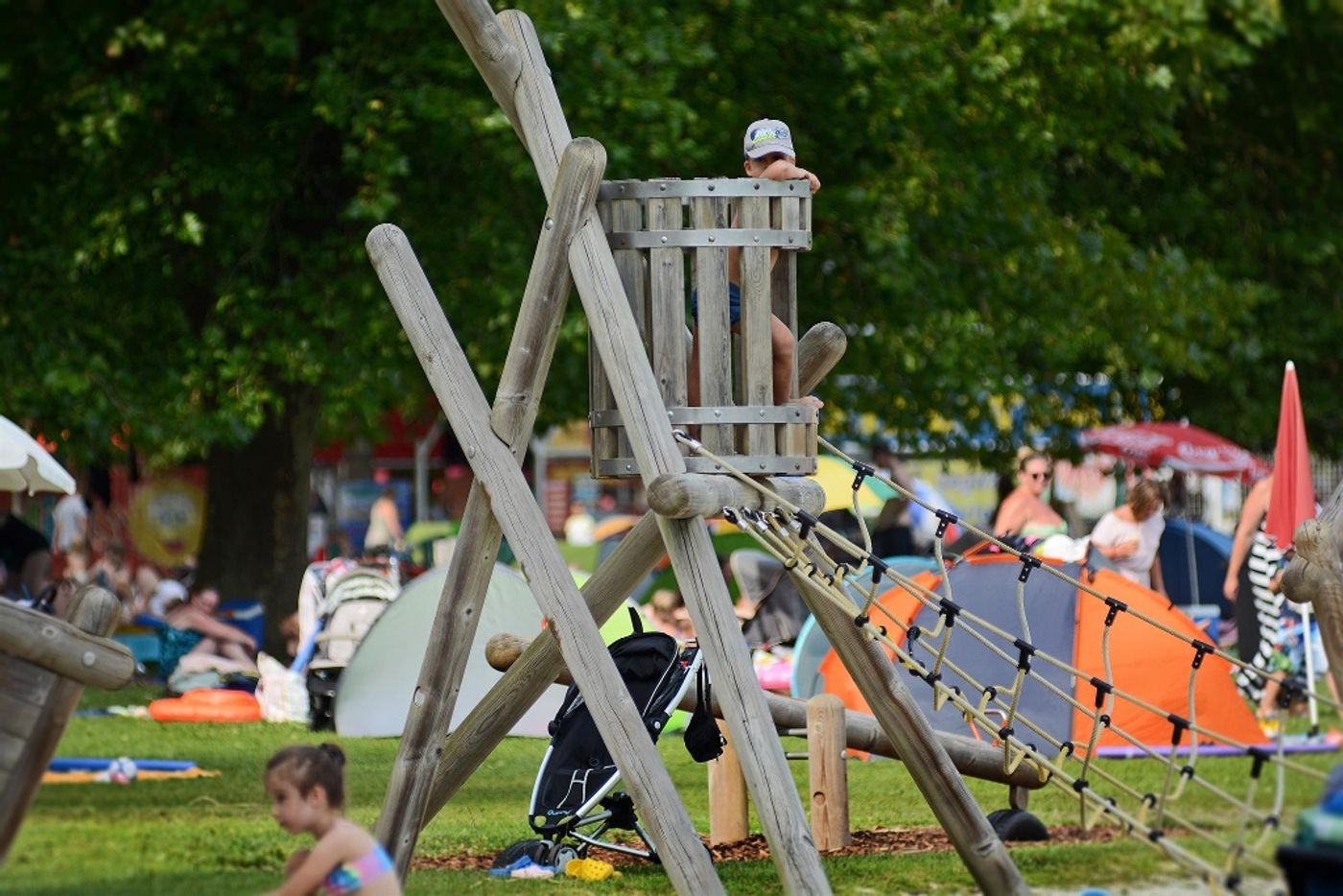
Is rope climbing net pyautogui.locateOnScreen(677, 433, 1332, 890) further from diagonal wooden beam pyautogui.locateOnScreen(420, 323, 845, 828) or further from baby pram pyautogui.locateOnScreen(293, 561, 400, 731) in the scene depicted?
baby pram pyautogui.locateOnScreen(293, 561, 400, 731)

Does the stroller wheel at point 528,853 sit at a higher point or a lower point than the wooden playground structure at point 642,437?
lower

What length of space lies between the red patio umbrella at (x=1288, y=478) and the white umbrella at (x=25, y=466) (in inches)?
277

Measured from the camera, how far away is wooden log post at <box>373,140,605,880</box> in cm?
688

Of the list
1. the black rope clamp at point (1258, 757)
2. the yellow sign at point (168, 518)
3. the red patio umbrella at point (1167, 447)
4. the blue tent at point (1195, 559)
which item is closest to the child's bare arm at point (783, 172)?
the black rope clamp at point (1258, 757)

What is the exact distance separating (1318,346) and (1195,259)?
116 inches

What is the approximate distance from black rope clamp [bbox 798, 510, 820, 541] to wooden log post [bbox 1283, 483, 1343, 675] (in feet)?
5.44

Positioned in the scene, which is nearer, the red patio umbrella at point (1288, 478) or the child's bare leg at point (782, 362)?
the child's bare leg at point (782, 362)

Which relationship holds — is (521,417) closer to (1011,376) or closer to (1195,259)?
(1011,376)

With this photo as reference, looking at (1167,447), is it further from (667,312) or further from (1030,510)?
(667,312)

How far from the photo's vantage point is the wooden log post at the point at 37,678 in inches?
208

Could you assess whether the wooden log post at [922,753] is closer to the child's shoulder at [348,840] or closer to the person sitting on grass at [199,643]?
the child's shoulder at [348,840]

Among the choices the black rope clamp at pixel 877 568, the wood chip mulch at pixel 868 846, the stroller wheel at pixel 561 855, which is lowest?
the wood chip mulch at pixel 868 846

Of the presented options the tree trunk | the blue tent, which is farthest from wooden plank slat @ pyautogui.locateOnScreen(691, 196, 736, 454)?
the blue tent

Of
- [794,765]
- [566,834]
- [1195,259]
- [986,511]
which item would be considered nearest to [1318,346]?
[1195,259]
